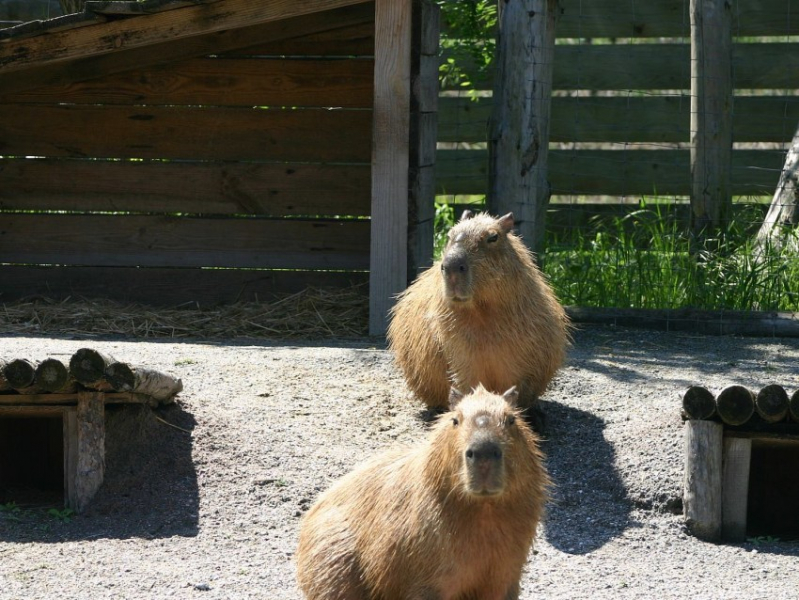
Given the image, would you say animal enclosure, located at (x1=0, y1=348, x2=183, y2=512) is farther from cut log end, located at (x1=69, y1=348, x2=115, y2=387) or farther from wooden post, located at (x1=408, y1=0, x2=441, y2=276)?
wooden post, located at (x1=408, y1=0, x2=441, y2=276)

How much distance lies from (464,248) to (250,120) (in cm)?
362

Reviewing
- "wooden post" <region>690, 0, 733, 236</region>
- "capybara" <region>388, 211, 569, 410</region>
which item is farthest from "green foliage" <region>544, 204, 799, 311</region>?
"capybara" <region>388, 211, 569, 410</region>

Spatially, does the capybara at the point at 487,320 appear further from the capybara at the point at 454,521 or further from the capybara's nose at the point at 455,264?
the capybara at the point at 454,521

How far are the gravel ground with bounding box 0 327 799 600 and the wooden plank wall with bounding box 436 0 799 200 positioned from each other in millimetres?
3615

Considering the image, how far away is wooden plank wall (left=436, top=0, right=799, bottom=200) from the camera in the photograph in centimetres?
954

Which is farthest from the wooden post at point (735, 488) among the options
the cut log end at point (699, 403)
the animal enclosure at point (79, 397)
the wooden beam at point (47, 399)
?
the wooden beam at point (47, 399)

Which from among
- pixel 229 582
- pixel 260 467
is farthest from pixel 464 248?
pixel 229 582

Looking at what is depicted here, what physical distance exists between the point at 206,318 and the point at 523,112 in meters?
2.52

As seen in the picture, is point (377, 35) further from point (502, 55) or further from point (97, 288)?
point (97, 288)

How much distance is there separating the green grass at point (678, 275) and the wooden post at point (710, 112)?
24 cm

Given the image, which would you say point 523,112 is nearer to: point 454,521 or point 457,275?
point 457,275

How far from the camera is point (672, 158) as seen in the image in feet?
32.4

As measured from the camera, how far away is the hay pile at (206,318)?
7301 mm

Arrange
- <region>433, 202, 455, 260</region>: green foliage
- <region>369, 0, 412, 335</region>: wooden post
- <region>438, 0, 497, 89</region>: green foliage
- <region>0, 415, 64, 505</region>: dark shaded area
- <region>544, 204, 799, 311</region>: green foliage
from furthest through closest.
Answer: <region>433, 202, 455, 260</region>: green foliage, <region>438, 0, 497, 89</region>: green foliage, <region>544, 204, 799, 311</region>: green foliage, <region>369, 0, 412, 335</region>: wooden post, <region>0, 415, 64, 505</region>: dark shaded area
